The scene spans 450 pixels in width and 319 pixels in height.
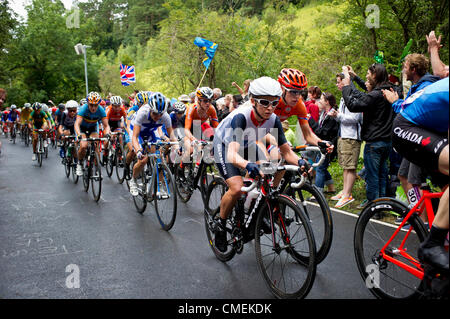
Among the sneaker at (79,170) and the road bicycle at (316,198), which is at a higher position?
the road bicycle at (316,198)

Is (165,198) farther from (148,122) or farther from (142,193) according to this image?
(148,122)

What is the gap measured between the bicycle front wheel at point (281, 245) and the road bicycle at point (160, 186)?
2.07m

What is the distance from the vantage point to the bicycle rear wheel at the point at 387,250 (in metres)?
3.17

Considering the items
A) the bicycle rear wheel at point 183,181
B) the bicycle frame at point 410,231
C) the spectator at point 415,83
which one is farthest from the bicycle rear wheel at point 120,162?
the bicycle frame at point 410,231

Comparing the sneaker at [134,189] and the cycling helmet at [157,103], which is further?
the sneaker at [134,189]

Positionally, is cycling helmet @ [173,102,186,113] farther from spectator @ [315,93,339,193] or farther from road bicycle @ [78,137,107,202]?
spectator @ [315,93,339,193]

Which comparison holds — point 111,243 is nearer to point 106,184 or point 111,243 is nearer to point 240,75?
point 106,184

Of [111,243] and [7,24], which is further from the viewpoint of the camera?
[7,24]

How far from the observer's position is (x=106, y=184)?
9.67 metres

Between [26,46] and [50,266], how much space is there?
49.2 meters

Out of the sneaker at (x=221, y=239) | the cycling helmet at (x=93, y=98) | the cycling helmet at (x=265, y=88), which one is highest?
the cycling helmet at (x=265, y=88)

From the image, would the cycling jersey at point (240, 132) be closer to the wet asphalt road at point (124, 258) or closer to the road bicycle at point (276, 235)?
the road bicycle at point (276, 235)
